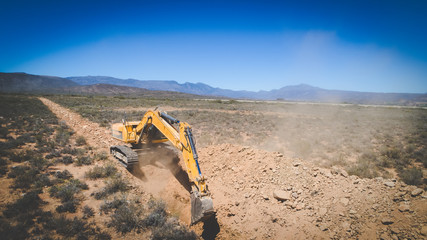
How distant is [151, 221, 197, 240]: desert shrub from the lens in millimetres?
4469

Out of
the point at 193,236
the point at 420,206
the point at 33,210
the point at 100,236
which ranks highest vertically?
the point at 420,206

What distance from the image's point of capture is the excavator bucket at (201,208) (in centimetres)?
416

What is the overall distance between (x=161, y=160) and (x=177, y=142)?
3.86m

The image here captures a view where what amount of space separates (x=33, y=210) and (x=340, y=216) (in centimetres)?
840

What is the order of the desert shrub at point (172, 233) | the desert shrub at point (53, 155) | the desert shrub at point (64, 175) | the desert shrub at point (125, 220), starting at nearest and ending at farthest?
the desert shrub at point (172, 233) < the desert shrub at point (125, 220) < the desert shrub at point (64, 175) < the desert shrub at point (53, 155)

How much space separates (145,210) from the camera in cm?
551

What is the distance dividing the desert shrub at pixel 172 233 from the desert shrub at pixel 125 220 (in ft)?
2.08

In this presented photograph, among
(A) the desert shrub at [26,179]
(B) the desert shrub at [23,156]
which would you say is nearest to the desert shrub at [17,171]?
(A) the desert shrub at [26,179]

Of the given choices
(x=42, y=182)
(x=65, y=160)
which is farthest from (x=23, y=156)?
(x=42, y=182)

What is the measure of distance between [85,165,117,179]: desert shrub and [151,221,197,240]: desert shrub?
12.9 ft

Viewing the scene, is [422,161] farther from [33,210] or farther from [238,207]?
[33,210]

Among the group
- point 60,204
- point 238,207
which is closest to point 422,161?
point 238,207

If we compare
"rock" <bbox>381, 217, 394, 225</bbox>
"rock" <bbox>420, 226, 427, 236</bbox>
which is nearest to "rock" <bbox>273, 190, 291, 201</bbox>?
"rock" <bbox>381, 217, 394, 225</bbox>

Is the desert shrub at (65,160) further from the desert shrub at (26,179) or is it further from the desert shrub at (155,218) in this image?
the desert shrub at (155,218)
